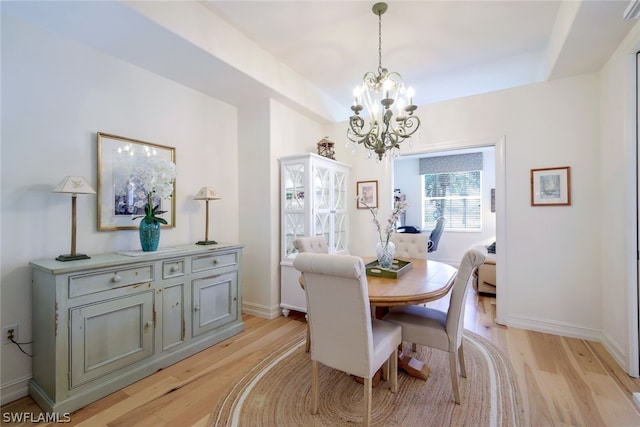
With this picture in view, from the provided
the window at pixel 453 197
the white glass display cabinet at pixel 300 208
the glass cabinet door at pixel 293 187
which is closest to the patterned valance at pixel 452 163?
the window at pixel 453 197

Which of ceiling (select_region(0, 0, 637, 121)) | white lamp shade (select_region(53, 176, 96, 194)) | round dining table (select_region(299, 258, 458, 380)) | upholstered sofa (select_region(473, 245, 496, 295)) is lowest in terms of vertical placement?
upholstered sofa (select_region(473, 245, 496, 295))

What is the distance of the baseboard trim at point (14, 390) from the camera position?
183 cm

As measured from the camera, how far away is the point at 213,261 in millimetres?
2674

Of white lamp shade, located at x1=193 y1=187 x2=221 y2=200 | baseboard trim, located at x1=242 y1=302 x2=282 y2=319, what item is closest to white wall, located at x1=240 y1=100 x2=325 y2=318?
baseboard trim, located at x1=242 y1=302 x2=282 y2=319

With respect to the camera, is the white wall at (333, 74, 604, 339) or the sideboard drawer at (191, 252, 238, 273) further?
the white wall at (333, 74, 604, 339)

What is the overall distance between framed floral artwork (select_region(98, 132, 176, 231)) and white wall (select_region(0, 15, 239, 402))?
61mm

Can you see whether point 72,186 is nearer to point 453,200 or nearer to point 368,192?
point 368,192

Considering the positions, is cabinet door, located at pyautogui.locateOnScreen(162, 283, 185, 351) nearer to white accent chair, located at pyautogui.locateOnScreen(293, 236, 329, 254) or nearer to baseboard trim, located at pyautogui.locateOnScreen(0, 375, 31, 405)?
baseboard trim, located at pyautogui.locateOnScreen(0, 375, 31, 405)

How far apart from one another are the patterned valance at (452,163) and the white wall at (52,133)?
17.6 feet

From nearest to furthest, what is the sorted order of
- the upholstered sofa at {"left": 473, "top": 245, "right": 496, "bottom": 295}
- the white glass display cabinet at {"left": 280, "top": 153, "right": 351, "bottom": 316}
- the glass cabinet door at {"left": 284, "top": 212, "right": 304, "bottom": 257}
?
1. the white glass display cabinet at {"left": 280, "top": 153, "right": 351, "bottom": 316}
2. the glass cabinet door at {"left": 284, "top": 212, "right": 304, "bottom": 257}
3. the upholstered sofa at {"left": 473, "top": 245, "right": 496, "bottom": 295}

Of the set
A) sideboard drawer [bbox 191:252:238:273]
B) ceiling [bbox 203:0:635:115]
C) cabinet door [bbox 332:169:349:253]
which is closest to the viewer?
ceiling [bbox 203:0:635:115]

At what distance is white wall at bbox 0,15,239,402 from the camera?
6.19ft

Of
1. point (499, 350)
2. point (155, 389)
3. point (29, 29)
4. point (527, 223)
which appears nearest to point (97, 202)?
point (29, 29)

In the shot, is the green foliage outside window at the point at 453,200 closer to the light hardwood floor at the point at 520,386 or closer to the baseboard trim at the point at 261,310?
the light hardwood floor at the point at 520,386
